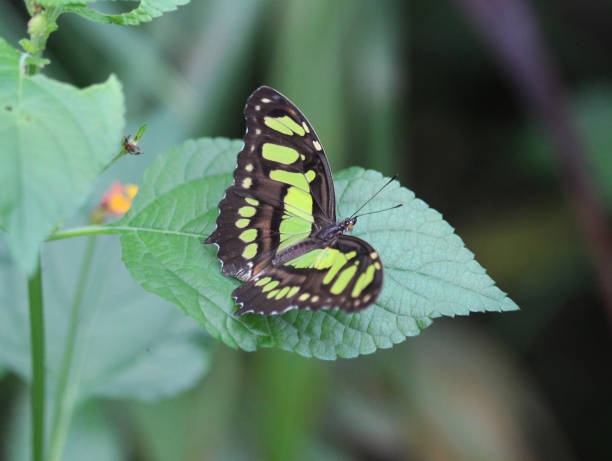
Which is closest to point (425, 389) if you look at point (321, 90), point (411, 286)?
point (321, 90)

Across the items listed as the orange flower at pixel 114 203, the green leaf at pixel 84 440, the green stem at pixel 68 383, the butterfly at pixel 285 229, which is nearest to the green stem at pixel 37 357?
the green stem at pixel 68 383

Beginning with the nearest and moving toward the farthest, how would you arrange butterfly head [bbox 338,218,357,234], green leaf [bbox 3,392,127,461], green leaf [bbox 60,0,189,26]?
green leaf [bbox 60,0,189,26]
butterfly head [bbox 338,218,357,234]
green leaf [bbox 3,392,127,461]

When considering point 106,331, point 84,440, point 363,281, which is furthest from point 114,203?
point 84,440

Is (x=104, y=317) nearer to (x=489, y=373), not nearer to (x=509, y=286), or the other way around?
(x=489, y=373)

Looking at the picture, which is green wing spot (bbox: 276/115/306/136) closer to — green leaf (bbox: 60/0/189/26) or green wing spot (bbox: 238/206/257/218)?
green wing spot (bbox: 238/206/257/218)

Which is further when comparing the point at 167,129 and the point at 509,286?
the point at 509,286

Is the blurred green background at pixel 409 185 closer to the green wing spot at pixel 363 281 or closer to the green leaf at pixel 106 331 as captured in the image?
the green leaf at pixel 106 331

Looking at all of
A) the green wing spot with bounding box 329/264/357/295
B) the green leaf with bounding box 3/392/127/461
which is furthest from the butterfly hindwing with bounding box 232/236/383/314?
the green leaf with bounding box 3/392/127/461
